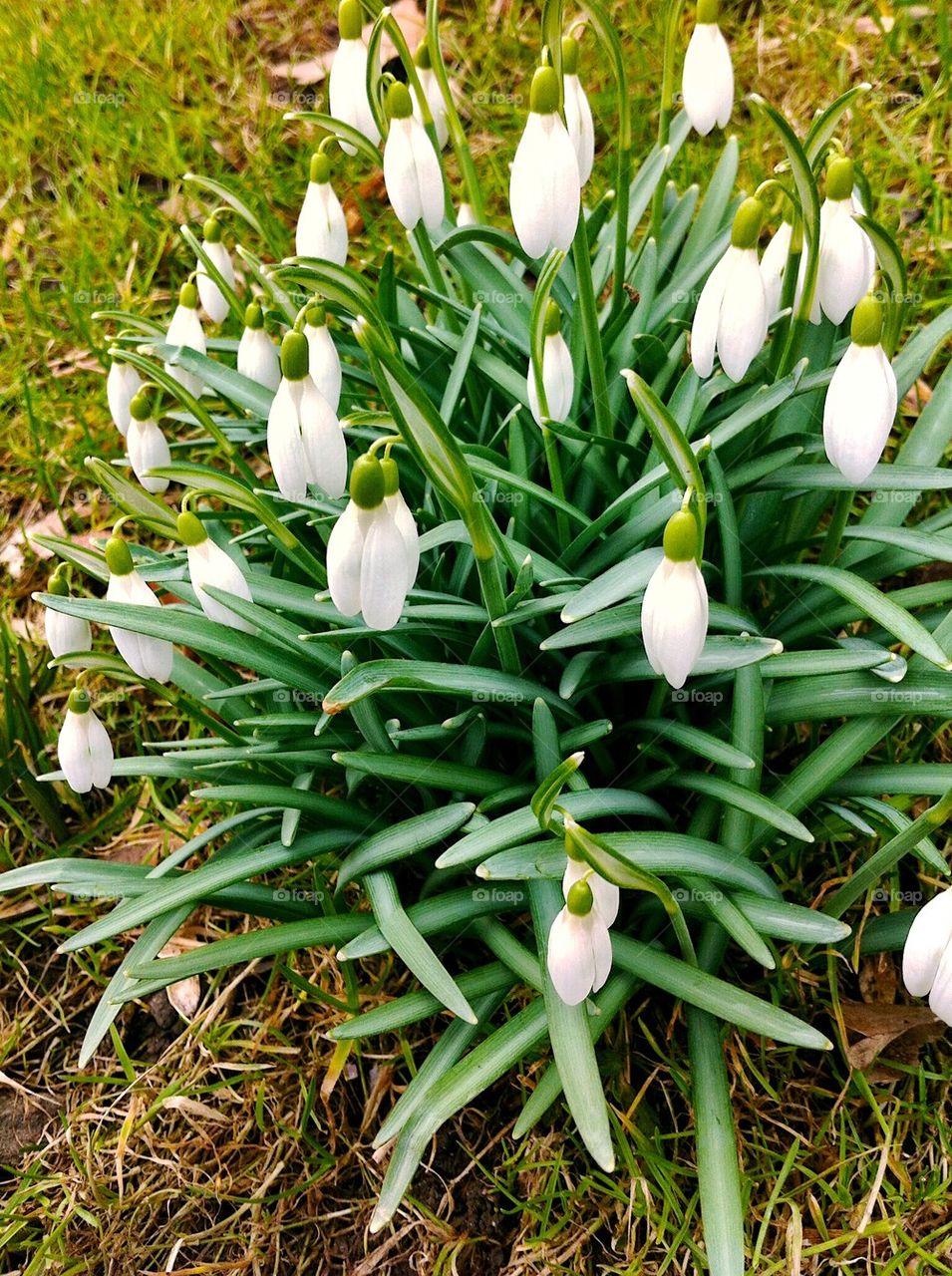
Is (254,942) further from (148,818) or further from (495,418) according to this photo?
(495,418)

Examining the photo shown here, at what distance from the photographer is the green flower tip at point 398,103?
1763 mm

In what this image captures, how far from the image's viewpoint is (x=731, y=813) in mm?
1838

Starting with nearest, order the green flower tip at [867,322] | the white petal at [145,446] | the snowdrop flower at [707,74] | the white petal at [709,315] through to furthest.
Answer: the green flower tip at [867,322] → the white petal at [709,315] → the snowdrop flower at [707,74] → the white petal at [145,446]

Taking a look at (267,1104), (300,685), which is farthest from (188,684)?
(267,1104)

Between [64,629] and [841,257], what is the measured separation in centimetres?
129

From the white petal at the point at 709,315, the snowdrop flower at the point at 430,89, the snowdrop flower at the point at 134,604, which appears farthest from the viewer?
the snowdrop flower at the point at 430,89

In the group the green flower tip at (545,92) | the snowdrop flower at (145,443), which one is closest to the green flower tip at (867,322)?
the green flower tip at (545,92)

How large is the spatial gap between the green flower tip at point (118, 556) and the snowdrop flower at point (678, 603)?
758 millimetres

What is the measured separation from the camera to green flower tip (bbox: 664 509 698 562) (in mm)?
1395

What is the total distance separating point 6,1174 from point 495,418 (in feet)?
5.29

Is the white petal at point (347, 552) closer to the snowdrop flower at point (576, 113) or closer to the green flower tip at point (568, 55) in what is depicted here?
the snowdrop flower at point (576, 113)

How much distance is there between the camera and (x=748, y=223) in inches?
62.4

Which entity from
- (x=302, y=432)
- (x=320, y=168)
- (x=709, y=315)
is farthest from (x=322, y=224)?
(x=709, y=315)

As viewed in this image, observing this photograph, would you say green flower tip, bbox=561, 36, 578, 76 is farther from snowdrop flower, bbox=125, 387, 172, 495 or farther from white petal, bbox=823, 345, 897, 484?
snowdrop flower, bbox=125, 387, 172, 495
